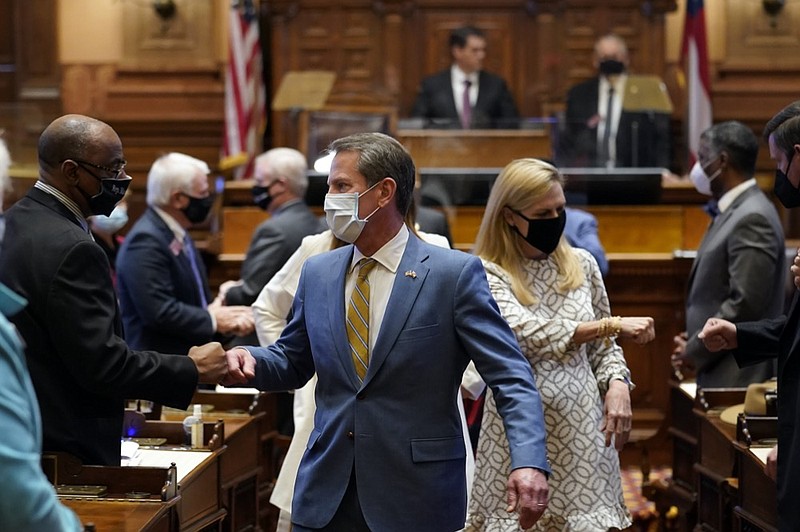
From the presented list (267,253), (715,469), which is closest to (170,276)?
(267,253)

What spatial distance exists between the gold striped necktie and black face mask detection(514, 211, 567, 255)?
850mm

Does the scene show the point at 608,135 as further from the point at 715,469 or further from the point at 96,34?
the point at 715,469

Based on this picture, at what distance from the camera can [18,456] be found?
204cm

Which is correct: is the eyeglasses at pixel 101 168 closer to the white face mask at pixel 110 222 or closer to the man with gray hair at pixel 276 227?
the man with gray hair at pixel 276 227

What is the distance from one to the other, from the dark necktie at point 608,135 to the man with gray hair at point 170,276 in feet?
14.4

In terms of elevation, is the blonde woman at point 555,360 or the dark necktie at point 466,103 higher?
the dark necktie at point 466,103

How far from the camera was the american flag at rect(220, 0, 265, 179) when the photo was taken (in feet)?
35.2

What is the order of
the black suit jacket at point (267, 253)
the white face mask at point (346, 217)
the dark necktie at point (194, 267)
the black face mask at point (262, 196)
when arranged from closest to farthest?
the white face mask at point (346, 217), the dark necktie at point (194, 267), the black suit jacket at point (267, 253), the black face mask at point (262, 196)

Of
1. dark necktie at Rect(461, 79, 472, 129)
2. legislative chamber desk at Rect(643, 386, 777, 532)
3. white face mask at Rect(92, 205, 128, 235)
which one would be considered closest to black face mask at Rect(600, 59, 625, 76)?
dark necktie at Rect(461, 79, 472, 129)

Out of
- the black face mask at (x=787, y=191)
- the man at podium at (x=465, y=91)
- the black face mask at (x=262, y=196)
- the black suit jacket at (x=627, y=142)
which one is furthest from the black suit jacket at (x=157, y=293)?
the man at podium at (x=465, y=91)

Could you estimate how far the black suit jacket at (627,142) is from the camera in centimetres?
954

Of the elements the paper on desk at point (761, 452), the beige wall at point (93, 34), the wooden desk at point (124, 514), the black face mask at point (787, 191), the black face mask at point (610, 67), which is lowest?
the paper on desk at point (761, 452)

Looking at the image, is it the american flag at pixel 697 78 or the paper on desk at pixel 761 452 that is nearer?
the paper on desk at pixel 761 452

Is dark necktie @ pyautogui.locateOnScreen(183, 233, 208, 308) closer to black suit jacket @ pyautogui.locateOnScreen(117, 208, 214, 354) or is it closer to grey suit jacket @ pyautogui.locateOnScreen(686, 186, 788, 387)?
black suit jacket @ pyautogui.locateOnScreen(117, 208, 214, 354)
